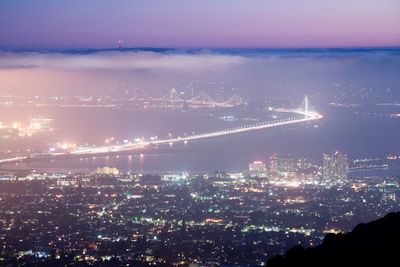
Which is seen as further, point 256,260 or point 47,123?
point 47,123

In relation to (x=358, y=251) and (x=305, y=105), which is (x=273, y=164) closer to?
(x=305, y=105)

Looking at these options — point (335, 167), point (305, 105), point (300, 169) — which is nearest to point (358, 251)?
point (300, 169)

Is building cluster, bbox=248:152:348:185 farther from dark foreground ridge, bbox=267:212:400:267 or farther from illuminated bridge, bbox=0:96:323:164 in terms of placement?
dark foreground ridge, bbox=267:212:400:267

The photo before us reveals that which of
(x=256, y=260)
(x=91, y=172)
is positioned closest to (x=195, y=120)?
(x=91, y=172)

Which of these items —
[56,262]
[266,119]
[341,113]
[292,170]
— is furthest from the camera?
[266,119]

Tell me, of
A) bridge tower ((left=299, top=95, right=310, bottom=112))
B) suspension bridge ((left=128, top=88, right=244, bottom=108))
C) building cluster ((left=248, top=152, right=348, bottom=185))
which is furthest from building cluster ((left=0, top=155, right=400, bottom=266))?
suspension bridge ((left=128, top=88, right=244, bottom=108))

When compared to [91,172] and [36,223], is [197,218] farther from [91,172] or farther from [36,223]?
[91,172]

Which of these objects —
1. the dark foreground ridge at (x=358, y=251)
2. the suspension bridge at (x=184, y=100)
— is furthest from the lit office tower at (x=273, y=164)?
the dark foreground ridge at (x=358, y=251)
